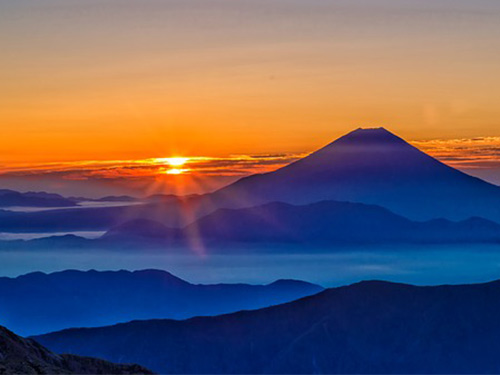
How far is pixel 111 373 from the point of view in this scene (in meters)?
65.2

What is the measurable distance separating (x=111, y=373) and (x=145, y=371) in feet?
7.81

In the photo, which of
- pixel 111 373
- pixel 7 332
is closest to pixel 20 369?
pixel 7 332

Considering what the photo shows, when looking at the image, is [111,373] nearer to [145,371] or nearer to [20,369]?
[145,371]

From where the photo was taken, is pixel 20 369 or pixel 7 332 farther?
pixel 7 332

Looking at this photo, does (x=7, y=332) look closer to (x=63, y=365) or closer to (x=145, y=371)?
(x=63, y=365)

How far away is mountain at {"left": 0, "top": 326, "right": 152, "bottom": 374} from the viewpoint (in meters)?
56.3

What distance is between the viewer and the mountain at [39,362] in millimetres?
56281

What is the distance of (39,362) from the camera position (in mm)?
58594

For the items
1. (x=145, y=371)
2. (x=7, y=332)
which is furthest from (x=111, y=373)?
(x=7, y=332)

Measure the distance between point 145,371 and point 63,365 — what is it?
18.8 ft

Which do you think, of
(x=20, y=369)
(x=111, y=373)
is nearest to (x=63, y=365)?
(x=111, y=373)

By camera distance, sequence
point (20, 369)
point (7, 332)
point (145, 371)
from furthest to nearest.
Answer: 1. point (145, 371)
2. point (7, 332)
3. point (20, 369)

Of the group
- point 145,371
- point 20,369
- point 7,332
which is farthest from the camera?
point 145,371

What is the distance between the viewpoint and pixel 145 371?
6575 cm
